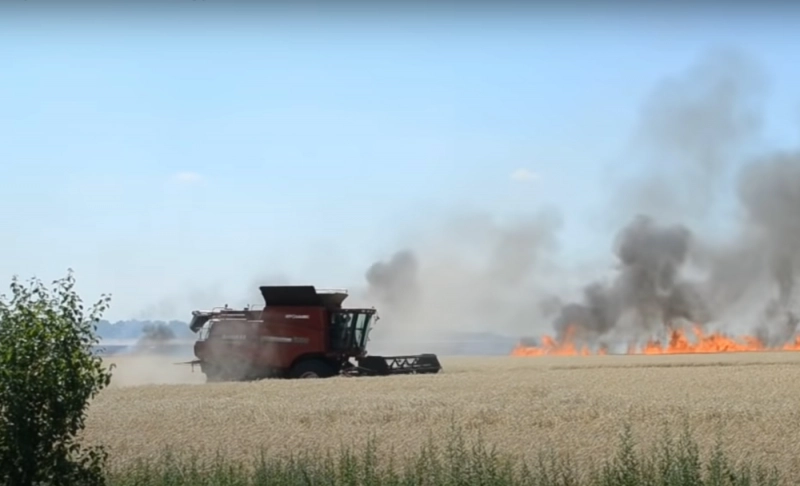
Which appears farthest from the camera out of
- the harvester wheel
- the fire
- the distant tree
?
the fire

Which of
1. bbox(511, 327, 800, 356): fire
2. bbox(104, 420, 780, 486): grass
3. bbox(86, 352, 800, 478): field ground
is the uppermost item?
bbox(511, 327, 800, 356): fire

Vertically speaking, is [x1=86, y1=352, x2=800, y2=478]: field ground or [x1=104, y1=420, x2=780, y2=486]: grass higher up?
[x1=86, y1=352, x2=800, y2=478]: field ground

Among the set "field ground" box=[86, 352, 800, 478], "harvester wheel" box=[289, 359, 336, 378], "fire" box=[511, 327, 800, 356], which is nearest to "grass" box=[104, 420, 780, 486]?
"field ground" box=[86, 352, 800, 478]

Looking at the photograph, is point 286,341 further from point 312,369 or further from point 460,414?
point 460,414

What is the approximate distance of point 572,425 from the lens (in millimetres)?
18328

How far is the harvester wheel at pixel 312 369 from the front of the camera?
35062 millimetres

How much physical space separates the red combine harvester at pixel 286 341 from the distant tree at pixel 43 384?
24.1m

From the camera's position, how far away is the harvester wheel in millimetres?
35062

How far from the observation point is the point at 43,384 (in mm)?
10617

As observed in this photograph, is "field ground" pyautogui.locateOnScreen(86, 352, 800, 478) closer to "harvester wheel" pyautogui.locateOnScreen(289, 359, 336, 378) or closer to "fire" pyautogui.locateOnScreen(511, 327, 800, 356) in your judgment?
"harvester wheel" pyautogui.locateOnScreen(289, 359, 336, 378)

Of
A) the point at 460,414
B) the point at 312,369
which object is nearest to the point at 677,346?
the point at 312,369

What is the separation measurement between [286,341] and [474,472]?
23.4 meters

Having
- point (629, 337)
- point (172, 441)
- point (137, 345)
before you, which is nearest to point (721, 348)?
point (629, 337)

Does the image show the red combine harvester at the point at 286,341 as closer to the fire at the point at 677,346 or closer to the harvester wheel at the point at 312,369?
the harvester wheel at the point at 312,369
